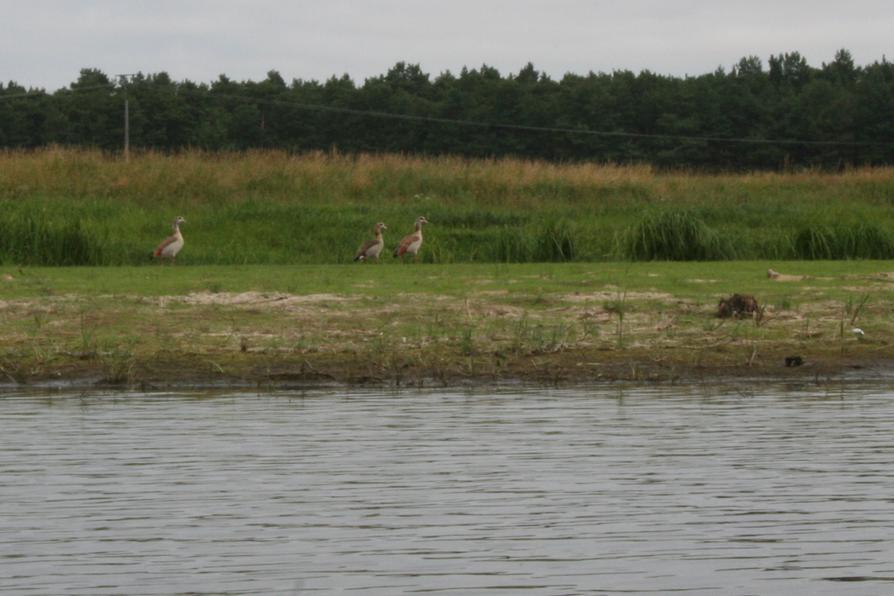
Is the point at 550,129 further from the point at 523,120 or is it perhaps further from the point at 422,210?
the point at 422,210

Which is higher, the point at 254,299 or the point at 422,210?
the point at 422,210

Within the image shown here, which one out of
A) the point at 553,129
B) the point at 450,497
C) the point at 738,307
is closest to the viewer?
the point at 450,497

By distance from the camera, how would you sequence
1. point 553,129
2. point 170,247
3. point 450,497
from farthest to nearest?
point 553,129 → point 170,247 → point 450,497

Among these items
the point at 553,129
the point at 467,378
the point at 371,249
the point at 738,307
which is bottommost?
the point at 467,378

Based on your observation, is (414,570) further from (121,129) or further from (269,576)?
(121,129)

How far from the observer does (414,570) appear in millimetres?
8625

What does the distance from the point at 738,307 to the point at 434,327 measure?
152 inches

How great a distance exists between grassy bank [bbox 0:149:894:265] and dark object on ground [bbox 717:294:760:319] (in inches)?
430

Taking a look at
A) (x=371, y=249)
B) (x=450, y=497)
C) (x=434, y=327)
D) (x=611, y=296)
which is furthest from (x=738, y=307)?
(x=371, y=249)

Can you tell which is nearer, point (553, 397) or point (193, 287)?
point (553, 397)

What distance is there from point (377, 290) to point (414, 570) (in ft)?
49.0

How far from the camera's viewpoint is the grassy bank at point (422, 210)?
3241 cm

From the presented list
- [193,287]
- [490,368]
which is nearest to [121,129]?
[193,287]

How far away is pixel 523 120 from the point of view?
91375 millimetres
